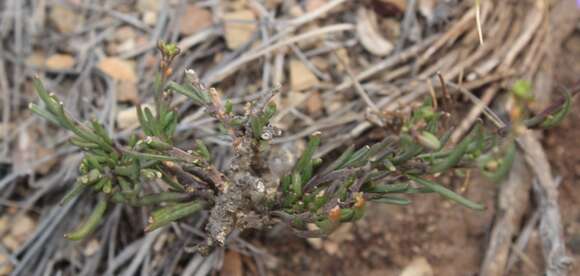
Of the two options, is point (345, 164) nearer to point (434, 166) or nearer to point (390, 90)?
point (434, 166)

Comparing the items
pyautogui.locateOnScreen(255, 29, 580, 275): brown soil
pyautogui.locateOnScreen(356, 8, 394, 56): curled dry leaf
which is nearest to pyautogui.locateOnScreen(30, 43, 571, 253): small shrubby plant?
pyautogui.locateOnScreen(255, 29, 580, 275): brown soil

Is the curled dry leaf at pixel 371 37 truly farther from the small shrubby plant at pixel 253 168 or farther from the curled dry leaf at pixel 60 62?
the curled dry leaf at pixel 60 62

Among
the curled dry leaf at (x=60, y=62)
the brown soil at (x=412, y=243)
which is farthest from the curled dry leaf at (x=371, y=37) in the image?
the curled dry leaf at (x=60, y=62)

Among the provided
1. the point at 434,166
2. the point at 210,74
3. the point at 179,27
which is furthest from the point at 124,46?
the point at 434,166

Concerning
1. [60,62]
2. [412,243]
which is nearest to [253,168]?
[412,243]

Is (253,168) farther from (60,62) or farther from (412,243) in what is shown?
(60,62)

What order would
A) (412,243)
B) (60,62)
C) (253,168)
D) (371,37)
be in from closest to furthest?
(253,168) → (412,243) → (371,37) → (60,62)

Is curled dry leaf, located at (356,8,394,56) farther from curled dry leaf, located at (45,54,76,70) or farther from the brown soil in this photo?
curled dry leaf, located at (45,54,76,70)
